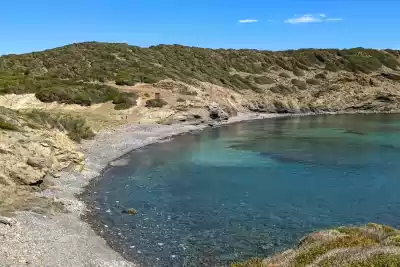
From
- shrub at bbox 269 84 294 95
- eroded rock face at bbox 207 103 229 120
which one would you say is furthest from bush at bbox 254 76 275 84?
eroded rock face at bbox 207 103 229 120

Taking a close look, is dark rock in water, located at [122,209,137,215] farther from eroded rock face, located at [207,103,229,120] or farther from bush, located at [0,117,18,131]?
eroded rock face, located at [207,103,229,120]

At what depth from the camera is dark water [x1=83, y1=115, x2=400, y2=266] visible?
25.5 metres

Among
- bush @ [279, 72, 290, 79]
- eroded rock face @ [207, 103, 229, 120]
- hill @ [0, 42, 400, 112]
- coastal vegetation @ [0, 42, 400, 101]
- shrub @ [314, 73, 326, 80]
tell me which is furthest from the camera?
shrub @ [314, 73, 326, 80]

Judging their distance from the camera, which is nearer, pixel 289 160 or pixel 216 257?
pixel 216 257

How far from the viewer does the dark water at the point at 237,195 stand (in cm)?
2550

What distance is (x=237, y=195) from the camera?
1394 inches

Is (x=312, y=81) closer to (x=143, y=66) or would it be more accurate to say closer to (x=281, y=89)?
(x=281, y=89)

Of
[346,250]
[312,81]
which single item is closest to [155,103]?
[346,250]

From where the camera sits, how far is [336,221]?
29.1 m

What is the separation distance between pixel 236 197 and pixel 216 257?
1165 cm

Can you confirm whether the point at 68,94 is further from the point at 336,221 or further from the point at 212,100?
the point at 336,221

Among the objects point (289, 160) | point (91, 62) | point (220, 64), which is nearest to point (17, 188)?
point (289, 160)

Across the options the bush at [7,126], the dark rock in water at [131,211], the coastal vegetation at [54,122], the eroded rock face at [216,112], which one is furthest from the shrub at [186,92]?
the dark rock in water at [131,211]

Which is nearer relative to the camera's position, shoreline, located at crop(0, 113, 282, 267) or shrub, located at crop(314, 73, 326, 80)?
shoreline, located at crop(0, 113, 282, 267)
